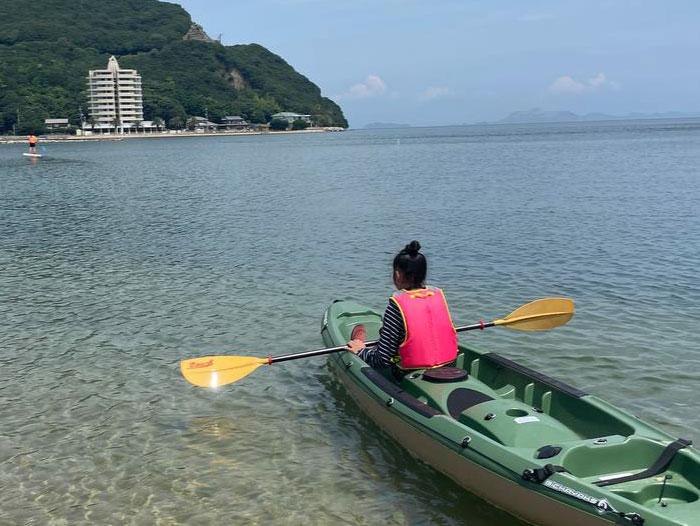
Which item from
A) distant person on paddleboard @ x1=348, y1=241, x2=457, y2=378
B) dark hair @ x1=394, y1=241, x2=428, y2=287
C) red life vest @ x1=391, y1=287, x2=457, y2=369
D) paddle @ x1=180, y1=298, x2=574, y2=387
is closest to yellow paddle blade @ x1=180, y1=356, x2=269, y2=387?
paddle @ x1=180, y1=298, x2=574, y2=387

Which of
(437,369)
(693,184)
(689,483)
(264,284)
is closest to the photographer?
(689,483)

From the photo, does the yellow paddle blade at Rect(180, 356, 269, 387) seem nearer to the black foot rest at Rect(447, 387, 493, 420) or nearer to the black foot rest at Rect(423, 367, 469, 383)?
the black foot rest at Rect(423, 367, 469, 383)

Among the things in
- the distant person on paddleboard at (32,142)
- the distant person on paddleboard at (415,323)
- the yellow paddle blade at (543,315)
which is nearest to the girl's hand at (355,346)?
the distant person on paddleboard at (415,323)

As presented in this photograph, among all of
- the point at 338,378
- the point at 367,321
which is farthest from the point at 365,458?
the point at 367,321

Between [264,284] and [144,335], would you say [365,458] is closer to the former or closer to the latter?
[144,335]

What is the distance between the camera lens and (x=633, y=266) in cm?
1866

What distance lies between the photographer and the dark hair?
7973 mm

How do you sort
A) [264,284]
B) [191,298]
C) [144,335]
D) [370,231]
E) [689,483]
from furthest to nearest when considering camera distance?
[370,231]
[264,284]
[191,298]
[144,335]
[689,483]

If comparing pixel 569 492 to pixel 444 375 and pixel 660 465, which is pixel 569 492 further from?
pixel 444 375

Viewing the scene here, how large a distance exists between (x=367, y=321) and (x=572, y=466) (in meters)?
5.58

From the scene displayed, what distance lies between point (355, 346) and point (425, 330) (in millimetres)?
1580

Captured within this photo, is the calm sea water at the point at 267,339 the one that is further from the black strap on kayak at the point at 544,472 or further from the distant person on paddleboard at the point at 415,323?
the distant person on paddleboard at the point at 415,323

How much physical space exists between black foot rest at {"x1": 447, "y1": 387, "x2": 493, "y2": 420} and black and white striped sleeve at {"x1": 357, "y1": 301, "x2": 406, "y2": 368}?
0.87 m

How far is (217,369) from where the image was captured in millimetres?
9703
